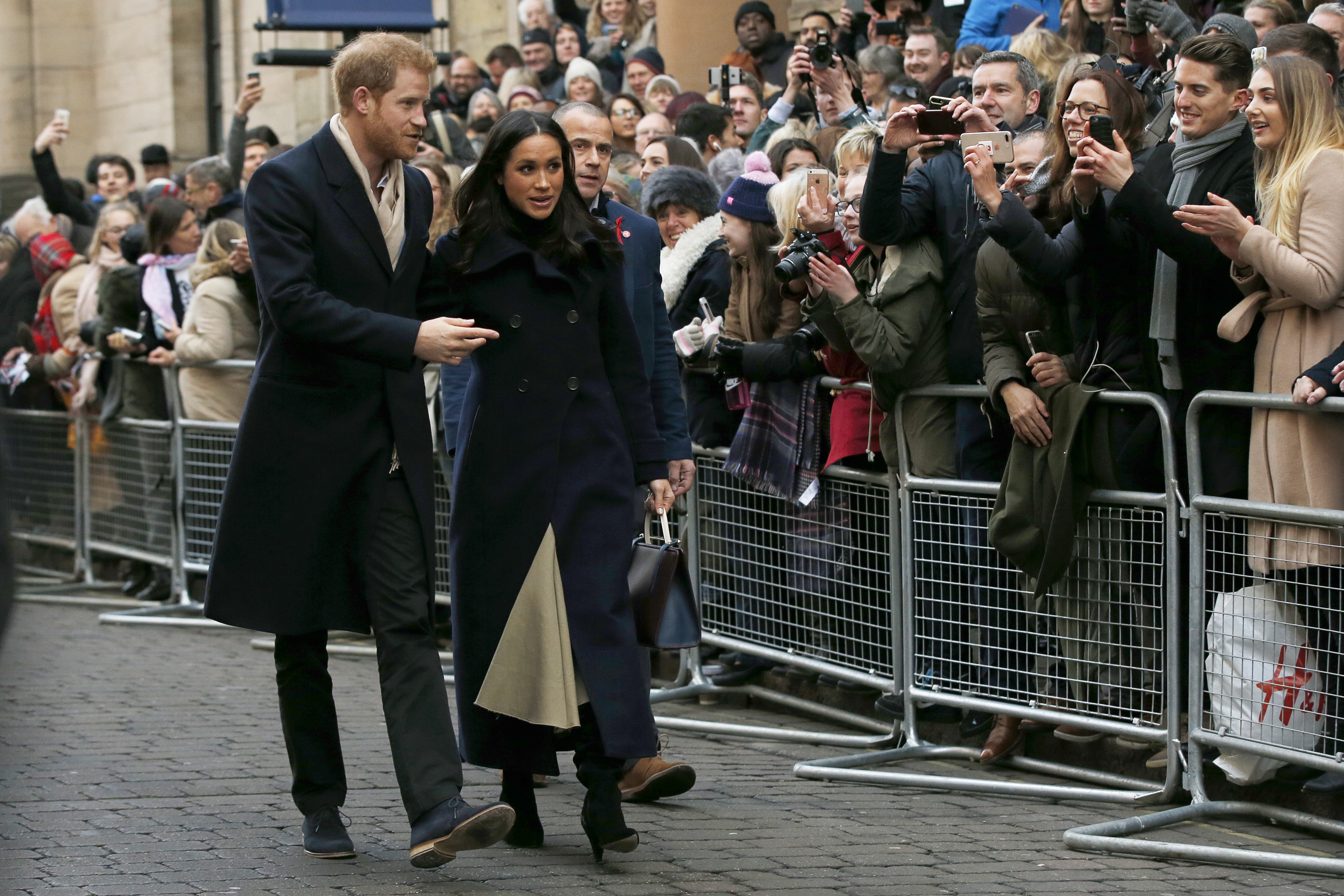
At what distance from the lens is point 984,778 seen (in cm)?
668

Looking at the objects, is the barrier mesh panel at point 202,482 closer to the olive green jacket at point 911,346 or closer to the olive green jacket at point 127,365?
the olive green jacket at point 127,365

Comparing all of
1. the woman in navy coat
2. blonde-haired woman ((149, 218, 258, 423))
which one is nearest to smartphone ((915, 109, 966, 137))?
the woman in navy coat

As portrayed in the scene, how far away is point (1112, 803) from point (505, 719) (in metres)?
2.06

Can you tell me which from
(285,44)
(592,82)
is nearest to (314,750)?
(592,82)

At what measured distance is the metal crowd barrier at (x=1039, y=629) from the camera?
612 cm

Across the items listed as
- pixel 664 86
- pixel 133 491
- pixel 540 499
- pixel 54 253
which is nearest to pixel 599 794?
pixel 540 499

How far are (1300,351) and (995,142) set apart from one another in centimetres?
125

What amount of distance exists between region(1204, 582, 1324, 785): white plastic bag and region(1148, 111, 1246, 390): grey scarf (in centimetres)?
78

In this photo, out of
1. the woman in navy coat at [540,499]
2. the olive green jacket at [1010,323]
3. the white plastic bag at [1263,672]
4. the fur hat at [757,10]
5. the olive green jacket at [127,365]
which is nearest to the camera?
the woman in navy coat at [540,499]

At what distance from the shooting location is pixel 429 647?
545 cm

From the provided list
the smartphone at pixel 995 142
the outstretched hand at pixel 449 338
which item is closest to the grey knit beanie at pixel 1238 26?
the smartphone at pixel 995 142

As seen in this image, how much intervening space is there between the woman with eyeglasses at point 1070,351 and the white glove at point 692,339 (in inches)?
60.7

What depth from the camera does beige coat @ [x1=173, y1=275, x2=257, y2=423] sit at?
10.8 m

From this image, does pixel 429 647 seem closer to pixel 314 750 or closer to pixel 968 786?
pixel 314 750
